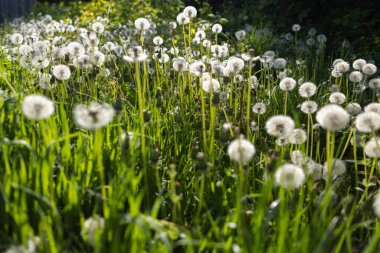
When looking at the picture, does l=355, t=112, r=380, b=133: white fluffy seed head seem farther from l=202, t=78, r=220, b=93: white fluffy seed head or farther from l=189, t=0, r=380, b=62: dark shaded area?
l=189, t=0, r=380, b=62: dark shaded area

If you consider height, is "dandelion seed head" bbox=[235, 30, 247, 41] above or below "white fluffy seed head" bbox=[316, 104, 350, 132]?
above

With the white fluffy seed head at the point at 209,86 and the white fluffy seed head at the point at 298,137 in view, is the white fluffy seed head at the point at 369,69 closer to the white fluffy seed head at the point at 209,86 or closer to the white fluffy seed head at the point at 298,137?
the white fluffy seed head at the point at 209,86

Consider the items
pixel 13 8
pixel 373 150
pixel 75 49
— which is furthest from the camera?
pixel 13 8

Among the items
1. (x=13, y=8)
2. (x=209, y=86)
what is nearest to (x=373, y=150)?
(x=209, y=86)

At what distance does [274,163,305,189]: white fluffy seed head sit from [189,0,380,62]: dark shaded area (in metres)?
3.77

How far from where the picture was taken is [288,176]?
1.54 m

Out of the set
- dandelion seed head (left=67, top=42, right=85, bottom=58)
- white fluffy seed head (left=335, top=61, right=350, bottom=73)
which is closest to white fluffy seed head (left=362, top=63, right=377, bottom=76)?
white fluffy seed head (left=335, top=61, right=350, bottom=73)

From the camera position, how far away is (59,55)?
2959 millimetres

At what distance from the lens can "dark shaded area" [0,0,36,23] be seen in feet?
36.1

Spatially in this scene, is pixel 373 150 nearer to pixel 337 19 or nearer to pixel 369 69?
pixel 369 69

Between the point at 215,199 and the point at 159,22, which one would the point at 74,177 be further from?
the point at 159,22

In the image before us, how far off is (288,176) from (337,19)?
4.48m

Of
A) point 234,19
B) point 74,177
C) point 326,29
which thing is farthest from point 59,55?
point 234,19

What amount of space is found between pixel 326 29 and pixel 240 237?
497cm
